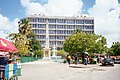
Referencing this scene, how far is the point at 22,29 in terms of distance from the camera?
8150cm

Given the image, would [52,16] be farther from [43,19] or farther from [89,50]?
Answer: [89,50]

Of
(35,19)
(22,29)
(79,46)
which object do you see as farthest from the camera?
(35,19)

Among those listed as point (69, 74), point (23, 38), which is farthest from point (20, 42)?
point (69, 74)

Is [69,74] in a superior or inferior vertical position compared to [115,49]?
inferior

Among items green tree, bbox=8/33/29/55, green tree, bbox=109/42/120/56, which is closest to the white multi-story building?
green tree, bbox=109/42/120/56

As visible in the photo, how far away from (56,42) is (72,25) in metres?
11.9

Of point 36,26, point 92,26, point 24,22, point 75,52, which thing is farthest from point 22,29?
point 92,26

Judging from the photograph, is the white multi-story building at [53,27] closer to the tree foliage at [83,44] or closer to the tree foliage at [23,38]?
the tree foliage at [23,38]

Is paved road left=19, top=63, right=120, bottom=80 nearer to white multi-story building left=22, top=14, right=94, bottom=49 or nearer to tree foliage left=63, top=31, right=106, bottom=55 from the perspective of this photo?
tree foliage left=63, top=31, right=106, bottom=55

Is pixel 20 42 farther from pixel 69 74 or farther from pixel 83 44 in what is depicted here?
pixel 69 74

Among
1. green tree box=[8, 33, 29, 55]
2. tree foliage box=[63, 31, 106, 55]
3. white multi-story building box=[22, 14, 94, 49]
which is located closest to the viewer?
tree foliage box=[63, 31, 106, 55]

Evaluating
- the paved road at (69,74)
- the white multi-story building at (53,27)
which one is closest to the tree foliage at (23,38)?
the paved road at (69,74)

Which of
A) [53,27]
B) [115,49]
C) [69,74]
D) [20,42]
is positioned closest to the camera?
[69,74]

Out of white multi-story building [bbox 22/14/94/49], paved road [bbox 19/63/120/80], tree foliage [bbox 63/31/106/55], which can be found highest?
white multi-story building [bbox 22/14/94/49]
